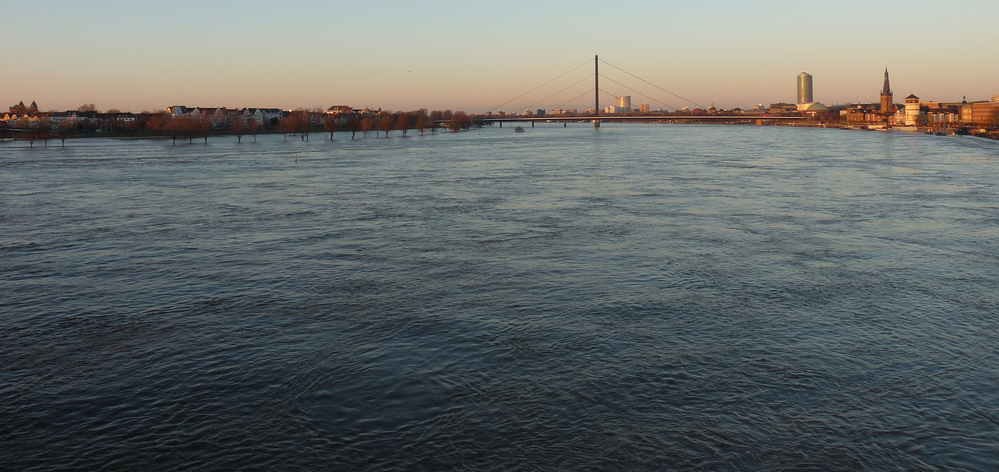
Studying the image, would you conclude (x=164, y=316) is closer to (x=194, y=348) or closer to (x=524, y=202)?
(x=194, y=348)

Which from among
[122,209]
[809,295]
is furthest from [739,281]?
[122,209]

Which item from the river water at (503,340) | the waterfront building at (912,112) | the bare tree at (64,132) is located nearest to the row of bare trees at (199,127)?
the bare tree at (64,132)

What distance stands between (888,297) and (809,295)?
1.14 meters

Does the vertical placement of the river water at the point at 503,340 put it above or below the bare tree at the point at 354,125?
below

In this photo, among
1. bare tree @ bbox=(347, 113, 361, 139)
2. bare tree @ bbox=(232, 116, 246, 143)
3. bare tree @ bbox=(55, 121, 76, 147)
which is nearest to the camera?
bare tree @ bbox=(55, 121, 76, 147)

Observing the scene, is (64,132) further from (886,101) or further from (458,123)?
(886,101)

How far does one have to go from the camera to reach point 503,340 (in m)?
9.47

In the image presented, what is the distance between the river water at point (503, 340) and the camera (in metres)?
6.77

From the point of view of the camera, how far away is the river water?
22.2 feet

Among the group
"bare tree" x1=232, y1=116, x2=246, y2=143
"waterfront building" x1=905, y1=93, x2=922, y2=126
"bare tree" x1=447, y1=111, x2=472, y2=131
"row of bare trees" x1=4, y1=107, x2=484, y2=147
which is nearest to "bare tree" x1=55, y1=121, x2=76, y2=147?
"row of bare trees" x1=4, y1=107, x2=484, y2=147

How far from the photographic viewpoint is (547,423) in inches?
282

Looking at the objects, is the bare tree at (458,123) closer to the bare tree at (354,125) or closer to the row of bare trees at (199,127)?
the row of bare trees at (199,127)

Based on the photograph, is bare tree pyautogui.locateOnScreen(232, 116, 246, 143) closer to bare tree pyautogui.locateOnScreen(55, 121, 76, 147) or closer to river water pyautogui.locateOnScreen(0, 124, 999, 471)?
bare tree pyautogui.locateOnScreen(55, 121, 76, 147)

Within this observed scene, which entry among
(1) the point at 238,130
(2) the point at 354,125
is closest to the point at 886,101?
(2) the point at 354,125
